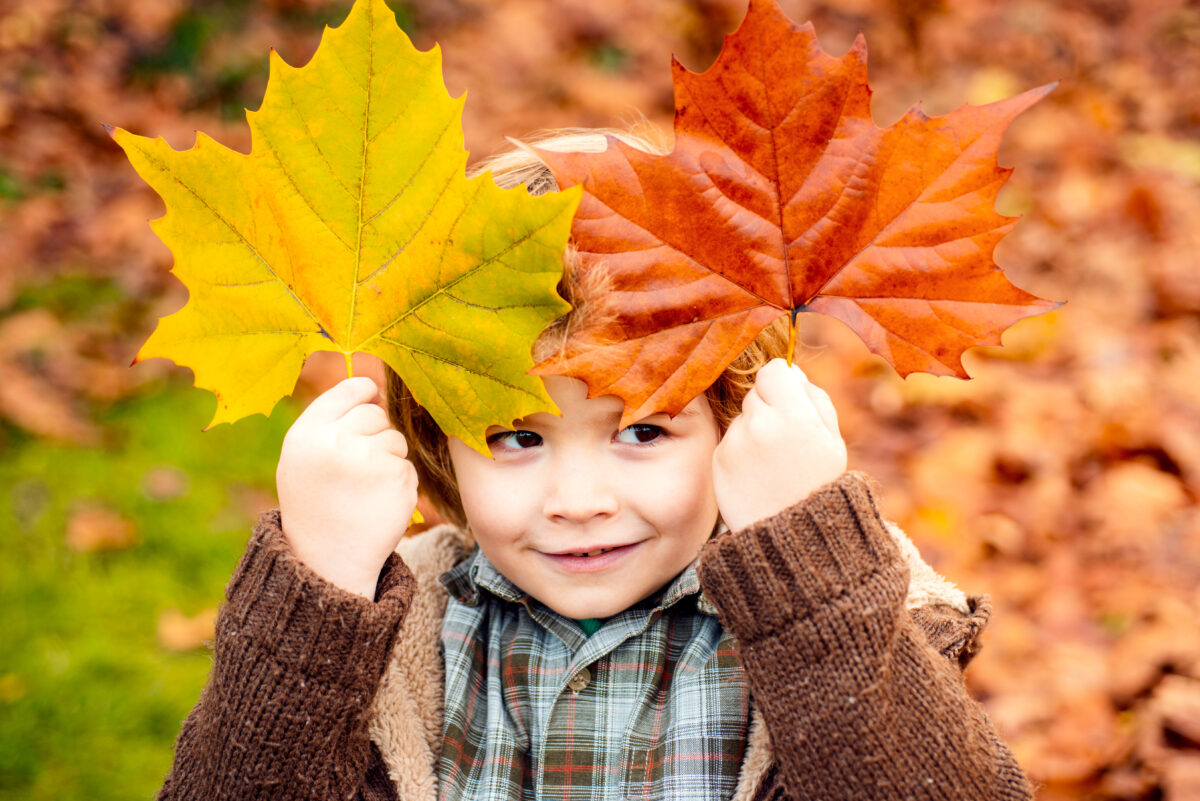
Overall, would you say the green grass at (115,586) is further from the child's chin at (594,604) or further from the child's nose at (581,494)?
the child's nose at (581,494)

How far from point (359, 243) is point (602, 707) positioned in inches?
28.7

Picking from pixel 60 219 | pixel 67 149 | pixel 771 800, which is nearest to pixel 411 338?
pixel 771 800

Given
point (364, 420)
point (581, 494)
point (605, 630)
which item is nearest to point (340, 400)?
point (364, 420)

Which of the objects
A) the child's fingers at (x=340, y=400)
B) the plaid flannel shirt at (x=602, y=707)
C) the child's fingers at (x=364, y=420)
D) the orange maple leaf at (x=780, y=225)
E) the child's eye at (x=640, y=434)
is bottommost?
the plaid flannel shirt at (x=602, y=707)

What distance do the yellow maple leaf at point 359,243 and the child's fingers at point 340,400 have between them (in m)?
0.06

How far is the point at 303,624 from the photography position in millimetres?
1184

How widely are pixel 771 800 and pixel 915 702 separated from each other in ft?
0.77

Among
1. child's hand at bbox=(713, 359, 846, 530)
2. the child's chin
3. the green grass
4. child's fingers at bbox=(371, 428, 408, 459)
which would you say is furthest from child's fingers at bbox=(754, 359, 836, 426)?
the green grass

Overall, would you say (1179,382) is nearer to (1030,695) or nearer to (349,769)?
(1030,695)

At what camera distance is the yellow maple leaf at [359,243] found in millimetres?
1092

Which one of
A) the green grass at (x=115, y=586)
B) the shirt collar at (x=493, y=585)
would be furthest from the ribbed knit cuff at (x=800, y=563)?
the green grass at (x=115, y=586)

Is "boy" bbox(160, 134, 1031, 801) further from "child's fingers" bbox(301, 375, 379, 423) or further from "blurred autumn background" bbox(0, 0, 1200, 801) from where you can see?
"blurred autumn background" bbox(0, 0, 1200, 801)

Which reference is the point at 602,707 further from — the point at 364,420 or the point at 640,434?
the point at 364,420

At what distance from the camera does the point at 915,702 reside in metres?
1.14
